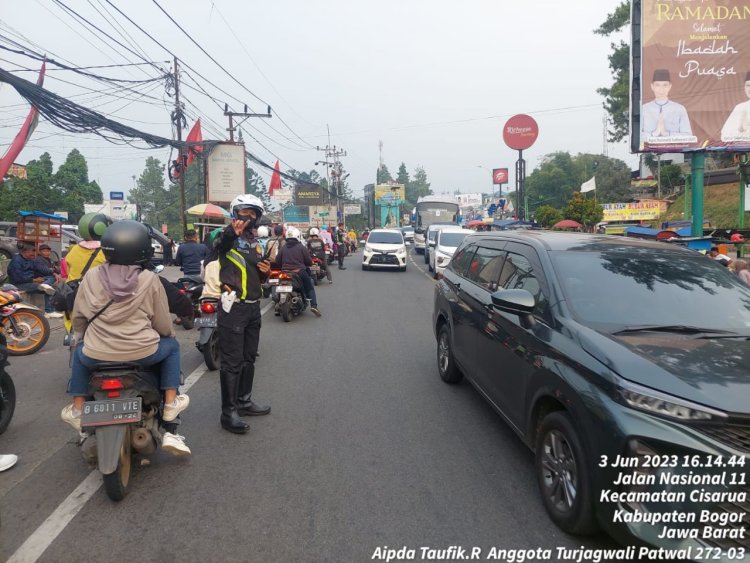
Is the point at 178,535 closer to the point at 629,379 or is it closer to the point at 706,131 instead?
the point at 629,379

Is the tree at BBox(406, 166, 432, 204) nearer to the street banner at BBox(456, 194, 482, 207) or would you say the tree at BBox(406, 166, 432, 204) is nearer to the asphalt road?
the street banner at BBox(456, 194, 482, 207)

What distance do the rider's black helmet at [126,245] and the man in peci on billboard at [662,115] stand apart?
15896 millimetres

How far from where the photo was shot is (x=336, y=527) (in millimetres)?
3105

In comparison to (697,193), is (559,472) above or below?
below

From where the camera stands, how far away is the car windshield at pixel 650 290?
11.3ft

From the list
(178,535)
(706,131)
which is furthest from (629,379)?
(706,131)

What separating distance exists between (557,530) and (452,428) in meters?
1.64

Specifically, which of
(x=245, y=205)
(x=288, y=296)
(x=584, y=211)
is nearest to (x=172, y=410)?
(x=245, y=205)

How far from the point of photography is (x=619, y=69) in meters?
36.3

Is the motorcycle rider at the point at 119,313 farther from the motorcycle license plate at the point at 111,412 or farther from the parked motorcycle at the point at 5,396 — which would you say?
the parked motorcycle at the point at 5,396

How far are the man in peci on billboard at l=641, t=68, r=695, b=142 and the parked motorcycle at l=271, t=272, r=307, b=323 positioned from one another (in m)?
11.7

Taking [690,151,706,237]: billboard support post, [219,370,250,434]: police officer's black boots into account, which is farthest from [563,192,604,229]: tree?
[219,370,250,434]: police officer's black boots

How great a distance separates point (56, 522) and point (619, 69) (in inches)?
1610

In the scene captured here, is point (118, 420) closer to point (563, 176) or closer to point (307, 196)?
point (307, 196)
